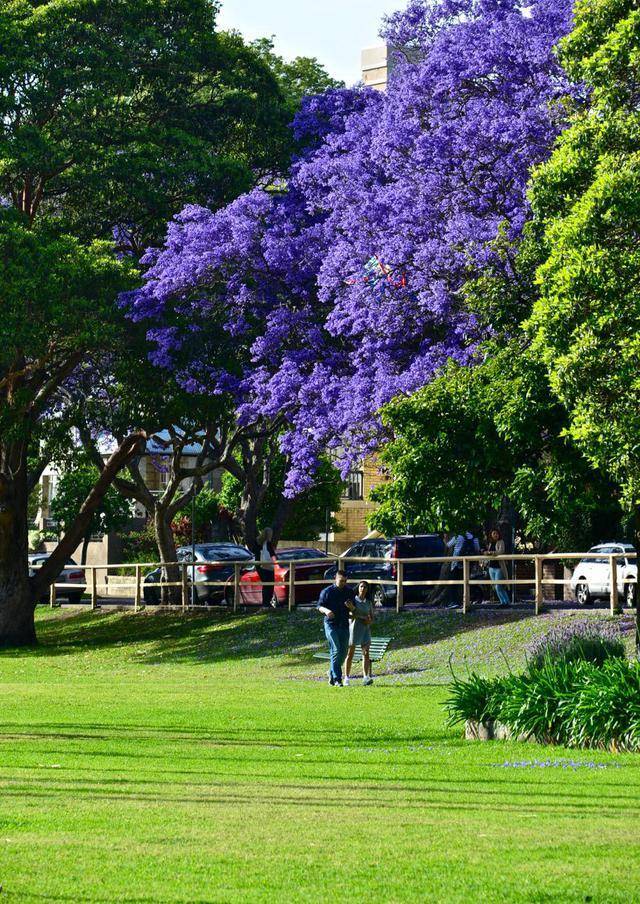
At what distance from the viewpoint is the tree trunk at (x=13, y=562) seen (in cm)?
3694

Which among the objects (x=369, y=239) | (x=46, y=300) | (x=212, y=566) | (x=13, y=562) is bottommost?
(x=212, y=566)

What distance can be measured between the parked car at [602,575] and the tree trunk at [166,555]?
12.0 meters

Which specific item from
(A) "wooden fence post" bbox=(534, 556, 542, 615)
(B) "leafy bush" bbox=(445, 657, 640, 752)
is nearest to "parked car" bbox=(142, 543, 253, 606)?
(A) "wooden fence post" bbox=(534, 556, 542, 615)

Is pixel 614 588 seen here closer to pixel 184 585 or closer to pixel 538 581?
pixel 538 581

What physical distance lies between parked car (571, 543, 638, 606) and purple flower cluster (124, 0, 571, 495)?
623 cm

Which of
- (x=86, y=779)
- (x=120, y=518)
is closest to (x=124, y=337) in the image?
(x=86, y=779)

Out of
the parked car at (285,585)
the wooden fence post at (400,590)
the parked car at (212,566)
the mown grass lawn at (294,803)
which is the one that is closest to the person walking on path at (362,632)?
the mown grass lawn at (294,803)

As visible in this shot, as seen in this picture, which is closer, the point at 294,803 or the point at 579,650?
the point at 294,803

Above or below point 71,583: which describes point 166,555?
above

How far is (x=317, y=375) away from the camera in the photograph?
33.2 m

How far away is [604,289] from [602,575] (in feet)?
56.4

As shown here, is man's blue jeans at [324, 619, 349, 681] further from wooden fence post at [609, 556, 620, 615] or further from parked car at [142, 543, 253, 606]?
parked car at [142, 543, 253, 606]

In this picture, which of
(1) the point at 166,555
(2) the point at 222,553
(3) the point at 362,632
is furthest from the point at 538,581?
(1) the point at 166,555

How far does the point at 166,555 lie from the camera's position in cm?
4244
